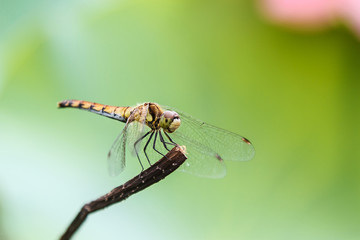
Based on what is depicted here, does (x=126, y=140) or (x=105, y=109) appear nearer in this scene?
(x=126, y=140)

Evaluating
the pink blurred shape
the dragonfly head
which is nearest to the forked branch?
the dragonfly head

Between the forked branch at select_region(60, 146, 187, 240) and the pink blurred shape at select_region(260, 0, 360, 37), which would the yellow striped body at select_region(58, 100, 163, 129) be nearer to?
the forked branch at select_region(60, 146, 187, 240)

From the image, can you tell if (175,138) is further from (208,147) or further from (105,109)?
(105,109)

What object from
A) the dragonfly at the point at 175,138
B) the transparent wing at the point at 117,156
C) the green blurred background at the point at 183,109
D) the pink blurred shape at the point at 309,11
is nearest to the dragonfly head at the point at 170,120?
the dragonfly at the point at 175,138

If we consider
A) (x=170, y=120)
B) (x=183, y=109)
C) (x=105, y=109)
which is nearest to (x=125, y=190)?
(x=170, y=120)

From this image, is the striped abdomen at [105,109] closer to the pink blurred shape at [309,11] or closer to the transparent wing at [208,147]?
the transparent wing at [208,147]

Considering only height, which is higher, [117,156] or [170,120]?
[170,120]

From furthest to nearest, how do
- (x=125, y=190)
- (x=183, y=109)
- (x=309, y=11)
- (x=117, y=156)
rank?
(x=309, y=11) < (x=183, y=109) < (x=117, y=156) < (x=125, y=190)
